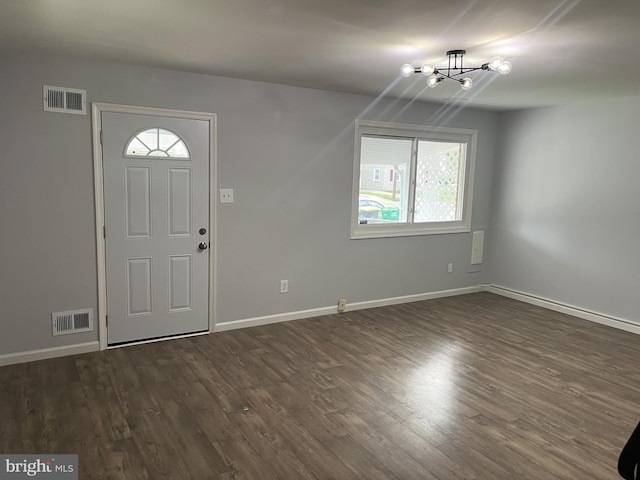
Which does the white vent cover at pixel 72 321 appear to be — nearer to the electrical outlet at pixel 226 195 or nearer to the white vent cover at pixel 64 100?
the electrical outlet at pixel 226 195

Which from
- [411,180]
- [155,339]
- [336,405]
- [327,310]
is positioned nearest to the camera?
[336,405]

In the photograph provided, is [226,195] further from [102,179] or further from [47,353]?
[47,353]

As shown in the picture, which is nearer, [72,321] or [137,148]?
[72,321]

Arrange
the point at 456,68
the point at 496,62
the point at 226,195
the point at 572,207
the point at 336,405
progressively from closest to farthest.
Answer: the point at 496,62, the point at 336,405, the point at 456,68, the point at 226,195, the point at 572,207

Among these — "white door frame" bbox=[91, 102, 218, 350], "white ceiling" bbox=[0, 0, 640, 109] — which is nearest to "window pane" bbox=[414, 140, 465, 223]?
"white ceiling" bbox=[0, 0, 640, 109]

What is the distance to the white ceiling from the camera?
7.52ft

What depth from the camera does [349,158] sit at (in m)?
5.04

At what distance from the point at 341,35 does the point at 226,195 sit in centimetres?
204

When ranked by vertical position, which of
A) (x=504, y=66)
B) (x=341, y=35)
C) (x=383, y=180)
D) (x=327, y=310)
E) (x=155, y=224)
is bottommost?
(x=327, y=310)

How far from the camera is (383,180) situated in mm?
5441

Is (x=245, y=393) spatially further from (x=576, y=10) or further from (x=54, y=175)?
(x=576, y=10)

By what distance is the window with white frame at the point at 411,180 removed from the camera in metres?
5.26

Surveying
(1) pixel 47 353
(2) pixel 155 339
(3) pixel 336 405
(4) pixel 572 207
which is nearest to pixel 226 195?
(2) pixel 155 339

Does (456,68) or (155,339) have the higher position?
(456,68)
